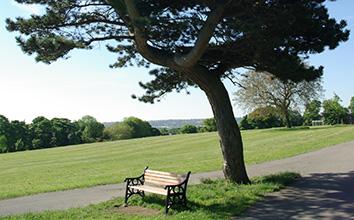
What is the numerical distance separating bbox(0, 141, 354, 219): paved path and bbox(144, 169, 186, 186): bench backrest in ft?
5.51

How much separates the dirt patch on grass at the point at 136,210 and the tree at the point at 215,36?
10.9ft

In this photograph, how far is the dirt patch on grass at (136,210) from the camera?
10.5 meters

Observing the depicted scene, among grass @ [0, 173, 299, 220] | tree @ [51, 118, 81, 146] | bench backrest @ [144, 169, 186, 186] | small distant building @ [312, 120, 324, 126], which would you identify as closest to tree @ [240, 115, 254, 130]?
small distant building @ [312, 120, 324, 126]

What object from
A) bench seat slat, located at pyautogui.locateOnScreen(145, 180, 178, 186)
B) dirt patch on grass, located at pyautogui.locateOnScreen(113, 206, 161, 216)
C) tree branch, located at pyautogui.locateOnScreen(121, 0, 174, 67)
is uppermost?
tree branch, located at pyautogui.locateOnScreen(121, 0, 174, 67)

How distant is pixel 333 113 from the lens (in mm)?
68000

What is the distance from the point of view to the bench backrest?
10.8 m

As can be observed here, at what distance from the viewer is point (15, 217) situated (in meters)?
11.0

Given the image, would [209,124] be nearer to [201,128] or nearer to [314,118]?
[201,128]

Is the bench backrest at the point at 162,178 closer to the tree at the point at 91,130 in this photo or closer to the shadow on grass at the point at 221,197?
the shadow on grass at the point at 221,197

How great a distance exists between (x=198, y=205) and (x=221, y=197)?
2.88 feet

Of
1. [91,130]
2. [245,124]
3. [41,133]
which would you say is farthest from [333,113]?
[41,133]

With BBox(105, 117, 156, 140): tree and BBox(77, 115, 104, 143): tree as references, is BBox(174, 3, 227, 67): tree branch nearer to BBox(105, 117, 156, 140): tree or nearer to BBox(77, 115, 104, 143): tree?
BBox(105, 117, 156, 140): tree

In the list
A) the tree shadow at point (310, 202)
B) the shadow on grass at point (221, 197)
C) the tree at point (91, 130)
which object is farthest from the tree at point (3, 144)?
the tree shadow at point (310, 202)

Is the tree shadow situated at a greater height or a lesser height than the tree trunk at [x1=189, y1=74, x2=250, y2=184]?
lesser
